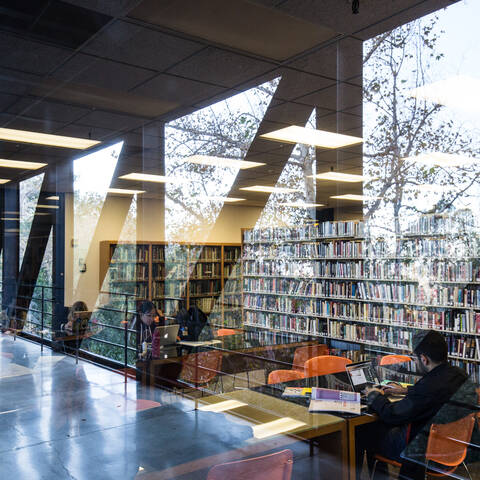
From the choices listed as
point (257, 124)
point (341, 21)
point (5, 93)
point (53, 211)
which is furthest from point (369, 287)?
point (5, 93)

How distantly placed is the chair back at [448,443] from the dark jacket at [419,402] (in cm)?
10

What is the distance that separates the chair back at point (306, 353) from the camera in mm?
6559

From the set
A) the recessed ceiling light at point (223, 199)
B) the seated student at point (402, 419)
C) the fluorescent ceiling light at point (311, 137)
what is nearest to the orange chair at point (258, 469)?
the seated student at point (402, 419)

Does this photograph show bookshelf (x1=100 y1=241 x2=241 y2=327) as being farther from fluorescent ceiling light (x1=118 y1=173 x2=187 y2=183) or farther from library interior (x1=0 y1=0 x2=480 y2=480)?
fluorescent ceiling light (x1=118 y1=173 x2=187 y2=183)

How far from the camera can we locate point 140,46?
13.3ft

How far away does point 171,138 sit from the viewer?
618 centimetres

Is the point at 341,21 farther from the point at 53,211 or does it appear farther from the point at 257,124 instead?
the point at 53,211

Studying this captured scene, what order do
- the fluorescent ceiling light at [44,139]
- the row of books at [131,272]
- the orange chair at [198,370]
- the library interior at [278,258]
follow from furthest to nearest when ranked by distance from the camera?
the row of books at [131,272] < the orange chair at [198,370] < the fluorescent ceiling light at [44,139] < the library interior at [278,258]

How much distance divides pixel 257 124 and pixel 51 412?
3.96 meters

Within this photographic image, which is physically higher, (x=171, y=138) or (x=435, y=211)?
(x=171, y=138)

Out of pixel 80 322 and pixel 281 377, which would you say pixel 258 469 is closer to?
pixel 281 377

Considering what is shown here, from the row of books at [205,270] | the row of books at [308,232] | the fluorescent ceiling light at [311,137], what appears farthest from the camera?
the row of books at [205,270]

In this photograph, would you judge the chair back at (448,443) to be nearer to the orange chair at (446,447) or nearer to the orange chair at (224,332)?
the orange chair at (446,447)

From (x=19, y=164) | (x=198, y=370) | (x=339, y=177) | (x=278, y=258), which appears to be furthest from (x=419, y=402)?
(x=339, y=177)
